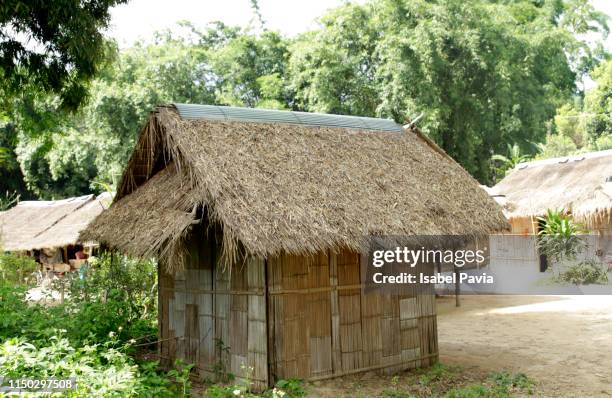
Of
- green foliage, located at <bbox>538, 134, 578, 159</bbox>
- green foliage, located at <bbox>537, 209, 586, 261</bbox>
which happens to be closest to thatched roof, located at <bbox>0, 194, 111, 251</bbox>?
green foliage, located at <bbox>537, 209, 586, 261</bbox>

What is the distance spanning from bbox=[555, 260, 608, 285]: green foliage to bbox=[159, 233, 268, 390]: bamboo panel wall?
34.5 feet

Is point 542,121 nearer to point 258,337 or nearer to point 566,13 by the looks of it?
point 566,13

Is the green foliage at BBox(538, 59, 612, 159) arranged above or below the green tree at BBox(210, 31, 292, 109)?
below

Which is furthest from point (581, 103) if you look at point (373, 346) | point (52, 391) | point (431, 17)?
point (52, 391)

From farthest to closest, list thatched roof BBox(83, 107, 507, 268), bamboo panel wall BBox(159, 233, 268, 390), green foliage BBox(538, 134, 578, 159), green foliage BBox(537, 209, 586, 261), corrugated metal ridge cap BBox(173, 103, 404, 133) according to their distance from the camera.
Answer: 1. green foliage BBox(538, 134, 578, 159)
2. green foliage BBox(537, 209, 586, 261)
3. corrugated metal ridge cap BBox(173, 103, 404, 133)
4. bamboo panel wall BBox(159, 233, 268, 390)
5. thatched roof BBox(83, 107, 507, 268)

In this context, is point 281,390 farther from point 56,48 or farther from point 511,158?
point 511,158

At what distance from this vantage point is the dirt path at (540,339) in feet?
23.0

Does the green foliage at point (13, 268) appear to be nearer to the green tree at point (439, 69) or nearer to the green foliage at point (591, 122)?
the green tree at point (439, 69)

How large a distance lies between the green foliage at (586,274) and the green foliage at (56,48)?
1166 cm

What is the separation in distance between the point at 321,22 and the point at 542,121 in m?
8.84

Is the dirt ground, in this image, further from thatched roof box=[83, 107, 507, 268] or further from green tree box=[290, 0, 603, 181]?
green tree box=[290, 0, 603, 181]

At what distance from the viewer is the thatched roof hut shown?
629 centimetres

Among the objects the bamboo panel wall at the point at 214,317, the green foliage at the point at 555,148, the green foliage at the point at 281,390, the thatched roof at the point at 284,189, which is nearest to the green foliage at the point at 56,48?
the thatched roof at the point at 284,189

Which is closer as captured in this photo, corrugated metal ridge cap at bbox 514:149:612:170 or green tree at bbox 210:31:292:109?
corrugated metal ridge cap at bbox 514:149:612:170
